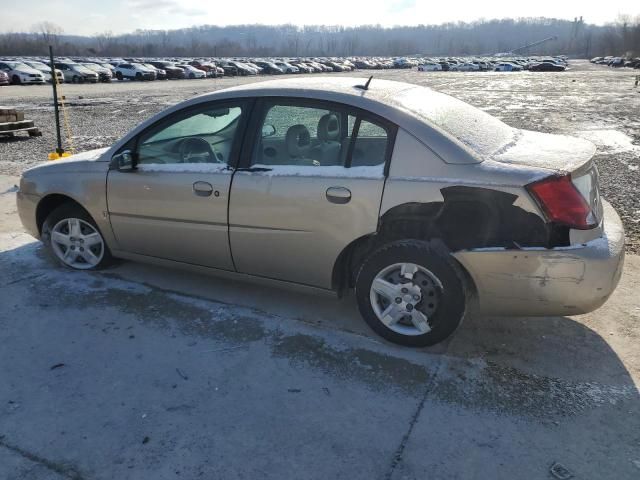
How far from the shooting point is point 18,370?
125 inches

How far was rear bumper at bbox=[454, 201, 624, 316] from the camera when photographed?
2980 mm

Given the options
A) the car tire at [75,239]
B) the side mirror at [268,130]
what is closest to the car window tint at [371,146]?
the side mirror at [268,130]

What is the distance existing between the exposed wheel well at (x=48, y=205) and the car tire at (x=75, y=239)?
0.04 m

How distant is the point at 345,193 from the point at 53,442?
6.83 ft

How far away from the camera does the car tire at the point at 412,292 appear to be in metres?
3.19

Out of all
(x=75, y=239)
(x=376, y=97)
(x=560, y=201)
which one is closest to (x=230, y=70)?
(x=75, y=239)

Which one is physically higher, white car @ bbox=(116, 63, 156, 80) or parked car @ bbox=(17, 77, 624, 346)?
white car @ bbox=(116, 63, 156, 80)

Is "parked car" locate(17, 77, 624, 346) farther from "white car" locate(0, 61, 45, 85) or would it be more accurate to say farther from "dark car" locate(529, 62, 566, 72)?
"dark car" locate(529, 62, 566, 72)

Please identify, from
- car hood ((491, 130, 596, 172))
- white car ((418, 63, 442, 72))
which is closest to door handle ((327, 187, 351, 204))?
car hood ((491, 130, 596, 172))

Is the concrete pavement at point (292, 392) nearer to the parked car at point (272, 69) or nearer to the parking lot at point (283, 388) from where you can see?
the parking lot at point (283, 388)

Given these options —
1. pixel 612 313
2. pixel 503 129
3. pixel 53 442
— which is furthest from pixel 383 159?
pixel 53 442

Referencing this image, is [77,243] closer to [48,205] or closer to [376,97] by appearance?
[48,205]

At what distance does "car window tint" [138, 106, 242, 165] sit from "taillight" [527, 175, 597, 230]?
2065 millimetres

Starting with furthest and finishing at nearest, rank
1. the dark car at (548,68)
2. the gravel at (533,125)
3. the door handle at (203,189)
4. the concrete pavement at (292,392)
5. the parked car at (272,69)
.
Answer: the dark car at (548,68) → the parked car at (272,69) → the gravel at (533,125) → the door handle at (203,189) → the concrete pavement at (292,392)
